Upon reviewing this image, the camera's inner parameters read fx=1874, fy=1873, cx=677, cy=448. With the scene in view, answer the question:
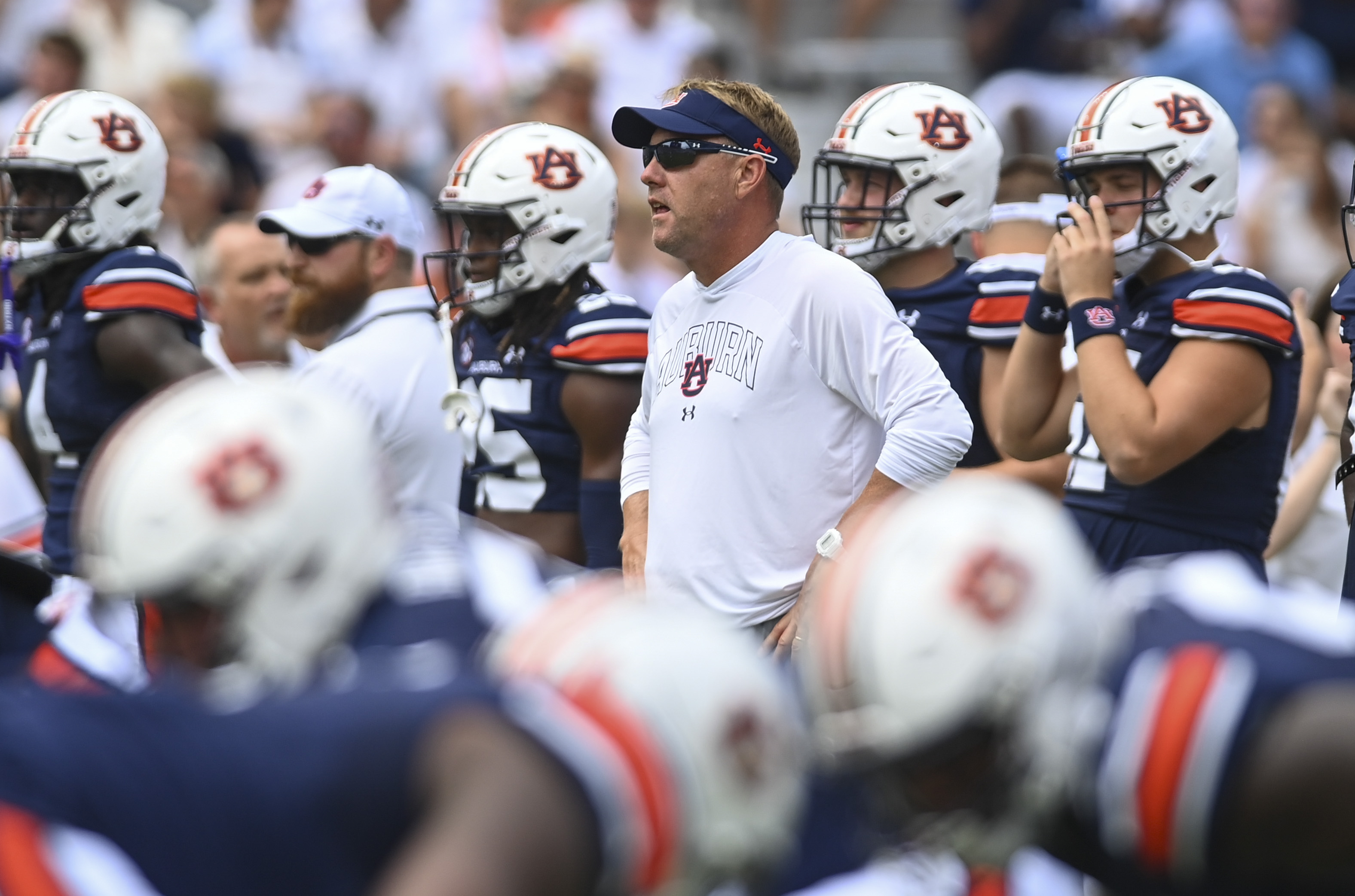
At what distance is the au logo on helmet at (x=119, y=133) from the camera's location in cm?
593

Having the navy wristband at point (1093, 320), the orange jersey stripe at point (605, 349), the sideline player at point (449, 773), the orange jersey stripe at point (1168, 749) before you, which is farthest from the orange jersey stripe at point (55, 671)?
the navy wristband at point (1093, 320)

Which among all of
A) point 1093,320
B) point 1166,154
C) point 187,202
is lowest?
point 187,202

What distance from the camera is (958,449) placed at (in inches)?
172

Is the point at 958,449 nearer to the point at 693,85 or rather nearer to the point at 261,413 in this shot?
the point at 693,85

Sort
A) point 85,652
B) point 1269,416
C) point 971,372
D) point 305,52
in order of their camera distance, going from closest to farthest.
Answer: point 85,652
point 1269,416
point 971,372
point 305,52

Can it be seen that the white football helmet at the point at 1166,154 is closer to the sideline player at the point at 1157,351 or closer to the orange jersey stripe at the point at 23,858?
the sideline player at the point at 1157,351

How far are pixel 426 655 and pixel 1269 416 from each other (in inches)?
104

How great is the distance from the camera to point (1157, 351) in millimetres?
4668

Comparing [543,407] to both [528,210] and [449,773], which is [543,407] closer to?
[528,210]

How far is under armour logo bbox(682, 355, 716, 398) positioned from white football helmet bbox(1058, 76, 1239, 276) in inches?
44.6

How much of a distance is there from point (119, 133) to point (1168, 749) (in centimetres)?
460

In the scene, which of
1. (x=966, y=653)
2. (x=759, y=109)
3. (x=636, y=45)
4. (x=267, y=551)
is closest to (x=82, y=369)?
(x=759, y=109)

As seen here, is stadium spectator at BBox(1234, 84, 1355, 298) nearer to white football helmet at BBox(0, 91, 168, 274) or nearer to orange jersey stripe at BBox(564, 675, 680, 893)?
white football helmet at BBox(0, 91, 168, 274)

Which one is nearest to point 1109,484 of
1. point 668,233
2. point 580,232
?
point 668,233
